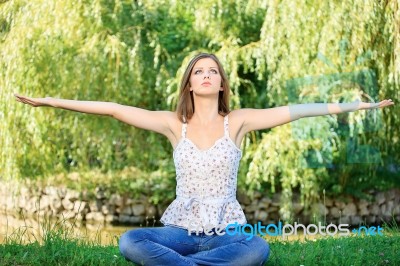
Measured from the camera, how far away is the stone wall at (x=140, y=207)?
9.61 metres

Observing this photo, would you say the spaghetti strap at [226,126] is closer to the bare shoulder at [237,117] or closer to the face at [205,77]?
the bare shoulder at [237,117]

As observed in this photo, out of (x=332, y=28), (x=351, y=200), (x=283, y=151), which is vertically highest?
(x=332, y=28)

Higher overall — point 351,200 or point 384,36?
point 384,36

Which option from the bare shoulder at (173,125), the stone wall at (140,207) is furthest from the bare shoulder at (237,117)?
the stone wall at (140,207)

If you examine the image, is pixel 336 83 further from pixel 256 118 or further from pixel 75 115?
pixel 256 118

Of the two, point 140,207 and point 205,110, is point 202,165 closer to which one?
point 205,110

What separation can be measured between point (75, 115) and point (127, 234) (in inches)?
237

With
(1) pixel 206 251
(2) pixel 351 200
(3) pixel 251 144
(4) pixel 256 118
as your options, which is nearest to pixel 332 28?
(3) pixel 251 144

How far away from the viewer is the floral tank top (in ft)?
10.2

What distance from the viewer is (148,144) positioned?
371 inches

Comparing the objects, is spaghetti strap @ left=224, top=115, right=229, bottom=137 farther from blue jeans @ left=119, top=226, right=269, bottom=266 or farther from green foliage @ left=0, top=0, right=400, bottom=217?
green foliage @ left=0, top=0, right=400, bottom=217

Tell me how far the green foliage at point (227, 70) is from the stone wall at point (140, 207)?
280 millimetres

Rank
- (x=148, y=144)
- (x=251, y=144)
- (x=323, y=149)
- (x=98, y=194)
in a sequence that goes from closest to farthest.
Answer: (x=323, y=149), (x=251, y=144), (x=148, y=144), (x=98, y=194)

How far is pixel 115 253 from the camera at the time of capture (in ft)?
11.5
